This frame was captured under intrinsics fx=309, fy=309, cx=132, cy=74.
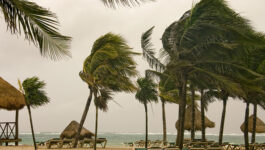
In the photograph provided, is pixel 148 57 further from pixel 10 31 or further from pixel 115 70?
pixel 10 31

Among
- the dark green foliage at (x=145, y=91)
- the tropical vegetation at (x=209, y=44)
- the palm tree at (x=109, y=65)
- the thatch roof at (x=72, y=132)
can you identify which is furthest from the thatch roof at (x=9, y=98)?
the tropical vegetation at (x=209, y=44)

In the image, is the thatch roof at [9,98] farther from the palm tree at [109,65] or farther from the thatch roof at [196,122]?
the thatch roof at [196,122]

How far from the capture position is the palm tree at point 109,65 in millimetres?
11773

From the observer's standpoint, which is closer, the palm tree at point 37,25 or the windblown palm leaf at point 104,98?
the palm tree at point 37,25

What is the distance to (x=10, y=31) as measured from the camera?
302cm

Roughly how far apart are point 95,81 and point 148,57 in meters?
2.40

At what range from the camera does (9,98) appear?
1862 cm

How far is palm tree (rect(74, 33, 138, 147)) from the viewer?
11.8 m

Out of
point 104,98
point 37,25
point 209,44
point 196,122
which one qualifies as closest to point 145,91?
point 196,122

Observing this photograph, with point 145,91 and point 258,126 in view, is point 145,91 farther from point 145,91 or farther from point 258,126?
point 258,126

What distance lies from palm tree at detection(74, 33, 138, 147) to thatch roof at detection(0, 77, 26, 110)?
7250mm

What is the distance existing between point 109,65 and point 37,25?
383 inches

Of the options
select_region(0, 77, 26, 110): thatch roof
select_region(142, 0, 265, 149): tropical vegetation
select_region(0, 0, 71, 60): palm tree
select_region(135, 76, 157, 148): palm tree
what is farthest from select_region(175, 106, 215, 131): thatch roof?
select_region(0, 0, 71, 60): palm tree

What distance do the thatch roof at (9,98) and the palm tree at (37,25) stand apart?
16.6 metres
